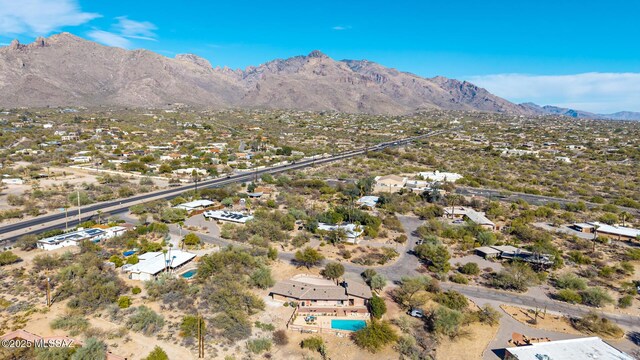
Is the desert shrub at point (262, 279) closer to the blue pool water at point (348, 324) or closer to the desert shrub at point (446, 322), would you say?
the blue pool water at point (348, 324)

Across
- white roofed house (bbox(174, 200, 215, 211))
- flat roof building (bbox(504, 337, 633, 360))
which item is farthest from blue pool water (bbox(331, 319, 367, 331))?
white roofed house (bbox(174, 200, 215, 211))

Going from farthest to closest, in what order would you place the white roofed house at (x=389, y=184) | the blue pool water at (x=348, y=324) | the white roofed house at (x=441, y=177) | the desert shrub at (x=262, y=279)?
1. the white roofed house at (x=441, y=177)
2. the white roofed house at (x=389, y=184)
3. the desert shrub at (x=262, y=279)
4. the blue pool water at (x=348, y=324)

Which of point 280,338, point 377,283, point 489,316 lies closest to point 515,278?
point 489,316

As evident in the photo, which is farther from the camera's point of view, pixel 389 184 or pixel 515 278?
pixel 389 184

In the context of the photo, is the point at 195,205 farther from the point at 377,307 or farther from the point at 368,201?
the point at 377,307

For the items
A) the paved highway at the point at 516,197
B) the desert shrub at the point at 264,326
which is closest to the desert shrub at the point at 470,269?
the desert shrub at the point at 264,326
